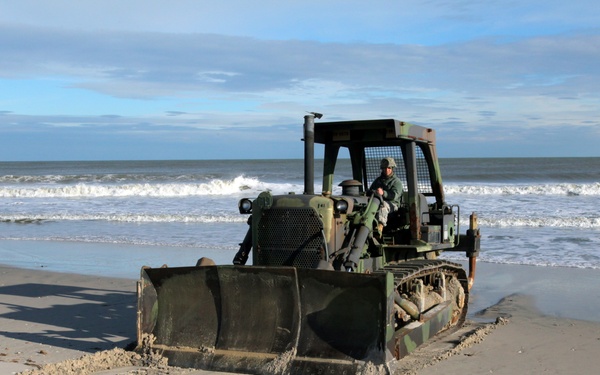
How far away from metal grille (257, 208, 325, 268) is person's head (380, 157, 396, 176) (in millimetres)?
1749

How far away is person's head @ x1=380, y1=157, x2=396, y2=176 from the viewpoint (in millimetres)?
9043

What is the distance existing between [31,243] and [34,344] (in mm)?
11365

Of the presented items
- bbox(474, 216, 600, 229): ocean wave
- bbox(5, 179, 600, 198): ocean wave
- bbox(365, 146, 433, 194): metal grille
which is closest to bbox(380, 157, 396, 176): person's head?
bbox(365, 146, 433, 194): metal grille

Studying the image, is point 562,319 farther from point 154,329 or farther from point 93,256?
point 93,256

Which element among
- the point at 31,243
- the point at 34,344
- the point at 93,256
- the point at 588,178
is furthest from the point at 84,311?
the point at 588,178

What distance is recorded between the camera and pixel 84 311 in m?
10.6

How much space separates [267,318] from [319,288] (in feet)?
2.05

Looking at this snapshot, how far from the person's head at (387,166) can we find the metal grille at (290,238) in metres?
1.75

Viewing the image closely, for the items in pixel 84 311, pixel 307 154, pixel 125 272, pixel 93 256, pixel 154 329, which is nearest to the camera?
pixel 154 329

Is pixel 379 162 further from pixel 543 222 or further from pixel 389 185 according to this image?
pixel 543 222

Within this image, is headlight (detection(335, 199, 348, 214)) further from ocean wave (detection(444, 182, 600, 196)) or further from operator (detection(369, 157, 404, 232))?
ocean wave (detection(444, 182, 600, 196))

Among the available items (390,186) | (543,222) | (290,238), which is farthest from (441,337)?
(543,222)

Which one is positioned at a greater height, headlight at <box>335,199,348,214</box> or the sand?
headlight at <box>335,199,348,214</box>

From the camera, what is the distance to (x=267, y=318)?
7070 millimetres
